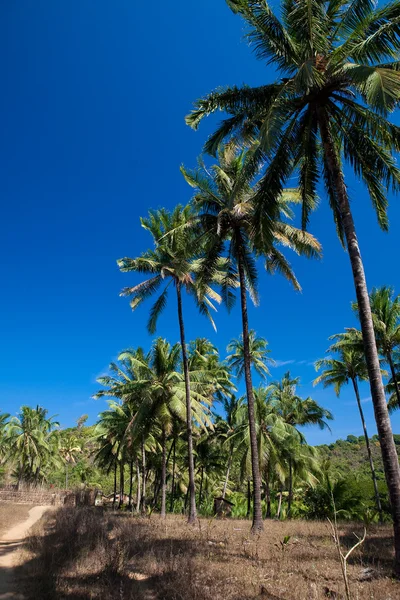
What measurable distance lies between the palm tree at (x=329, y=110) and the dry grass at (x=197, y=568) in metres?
1.82

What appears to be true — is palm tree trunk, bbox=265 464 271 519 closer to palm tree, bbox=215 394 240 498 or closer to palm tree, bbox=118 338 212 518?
palm tree, bbox=215 394 240 498

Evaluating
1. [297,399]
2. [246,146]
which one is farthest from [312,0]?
[297,399]

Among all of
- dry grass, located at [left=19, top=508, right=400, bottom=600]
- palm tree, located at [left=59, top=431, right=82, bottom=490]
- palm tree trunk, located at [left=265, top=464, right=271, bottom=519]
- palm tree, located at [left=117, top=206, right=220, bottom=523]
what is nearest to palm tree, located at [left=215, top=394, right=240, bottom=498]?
palm tree trunk, located at [left=265, top=464, right=271, bottom=519]

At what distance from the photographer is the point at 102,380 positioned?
25594 mm

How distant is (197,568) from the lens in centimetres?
733

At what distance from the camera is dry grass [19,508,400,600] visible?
5973mm

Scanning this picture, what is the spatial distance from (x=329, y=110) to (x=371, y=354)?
6481 mm

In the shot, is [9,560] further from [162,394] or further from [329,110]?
[329,110]

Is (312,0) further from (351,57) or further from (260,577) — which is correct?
(260,577)

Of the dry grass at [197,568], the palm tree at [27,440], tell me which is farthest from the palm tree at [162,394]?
the palm tree at [27,440]

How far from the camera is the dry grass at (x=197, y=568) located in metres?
5.97

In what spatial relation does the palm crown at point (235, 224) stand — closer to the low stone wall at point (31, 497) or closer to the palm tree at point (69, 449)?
the low stone wall at point (31, 497)

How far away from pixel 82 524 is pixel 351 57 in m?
15.9

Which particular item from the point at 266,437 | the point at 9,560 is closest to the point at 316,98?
the point at 9,560
